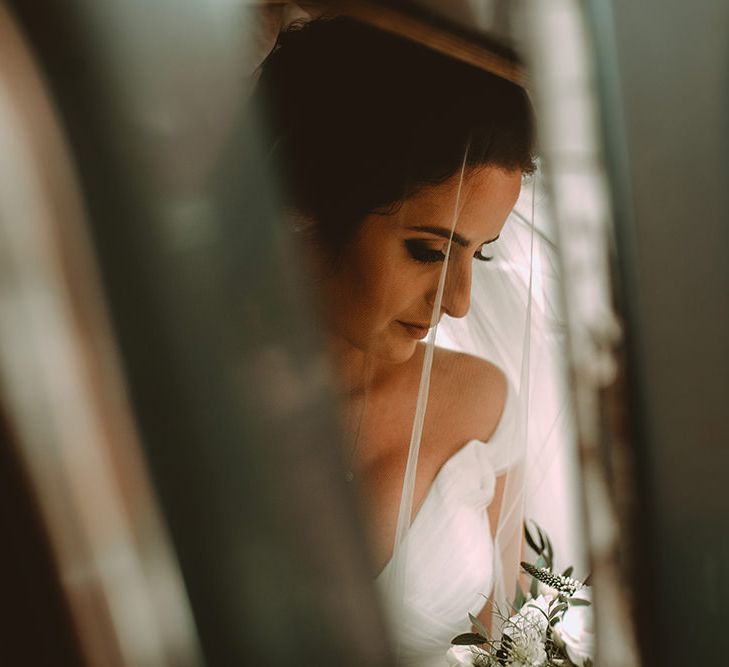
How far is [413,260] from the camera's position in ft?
2.93

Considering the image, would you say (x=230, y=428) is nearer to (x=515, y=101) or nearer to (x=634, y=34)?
(x=515, y=101)

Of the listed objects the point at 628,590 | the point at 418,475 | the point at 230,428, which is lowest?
the point at 628,590

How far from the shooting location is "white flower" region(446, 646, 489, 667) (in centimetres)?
94

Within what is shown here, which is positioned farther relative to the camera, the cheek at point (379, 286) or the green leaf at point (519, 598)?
the green leaf at point (519, 598)

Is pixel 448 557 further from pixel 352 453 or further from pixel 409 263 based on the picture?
pixel 409 263

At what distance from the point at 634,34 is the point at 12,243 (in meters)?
0.85

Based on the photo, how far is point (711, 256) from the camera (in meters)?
0.98

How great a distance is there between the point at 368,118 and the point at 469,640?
733 mm

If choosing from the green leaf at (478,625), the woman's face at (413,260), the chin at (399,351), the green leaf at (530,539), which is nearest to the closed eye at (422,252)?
the woman's face at (413,260)

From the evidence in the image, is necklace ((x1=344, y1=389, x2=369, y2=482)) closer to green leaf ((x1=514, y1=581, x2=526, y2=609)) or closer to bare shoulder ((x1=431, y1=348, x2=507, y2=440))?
bare shoulder ((x1=431, y1=348, x2=507, y2=440))

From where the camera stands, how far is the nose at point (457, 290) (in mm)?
909

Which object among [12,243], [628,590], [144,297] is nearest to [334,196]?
[144,297]

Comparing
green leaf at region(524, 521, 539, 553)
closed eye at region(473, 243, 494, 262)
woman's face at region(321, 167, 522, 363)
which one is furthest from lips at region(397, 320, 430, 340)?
green leaf at region(524, 521, 539, 553)

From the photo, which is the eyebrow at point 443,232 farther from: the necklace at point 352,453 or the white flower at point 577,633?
the white flower at point 577,633
